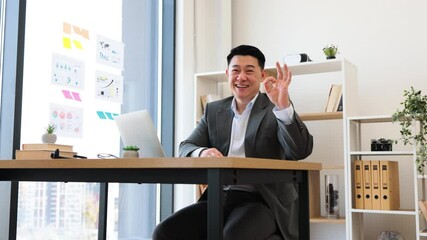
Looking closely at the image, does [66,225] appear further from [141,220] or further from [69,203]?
[141,220]

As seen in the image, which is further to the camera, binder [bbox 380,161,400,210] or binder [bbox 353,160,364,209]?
binder [bbox 353,160,364,209]

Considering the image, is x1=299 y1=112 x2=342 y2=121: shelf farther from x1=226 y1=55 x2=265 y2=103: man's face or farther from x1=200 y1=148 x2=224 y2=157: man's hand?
x1=200 y1=148 x2=224 y2=157: man's hand

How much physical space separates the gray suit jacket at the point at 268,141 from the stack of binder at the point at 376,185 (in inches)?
45.8

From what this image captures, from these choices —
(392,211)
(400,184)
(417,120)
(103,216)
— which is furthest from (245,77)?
(400,184)

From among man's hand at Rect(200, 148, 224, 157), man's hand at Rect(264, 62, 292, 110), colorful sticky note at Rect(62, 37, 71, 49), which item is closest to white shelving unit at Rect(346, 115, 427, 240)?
man's hand at Rect(264, 62, 292, 110)

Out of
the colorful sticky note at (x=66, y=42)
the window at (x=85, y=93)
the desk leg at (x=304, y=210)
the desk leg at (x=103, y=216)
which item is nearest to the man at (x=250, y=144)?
the desk leg at (x=304, y=210)

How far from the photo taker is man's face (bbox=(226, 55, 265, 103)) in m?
2.56

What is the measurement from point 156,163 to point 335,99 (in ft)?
7.65

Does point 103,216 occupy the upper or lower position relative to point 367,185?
lower

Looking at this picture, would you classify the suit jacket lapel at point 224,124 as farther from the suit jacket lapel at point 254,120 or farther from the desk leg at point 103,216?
the desk leg at point 103,216

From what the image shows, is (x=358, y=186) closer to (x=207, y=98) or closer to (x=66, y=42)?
(x=207, y=98)

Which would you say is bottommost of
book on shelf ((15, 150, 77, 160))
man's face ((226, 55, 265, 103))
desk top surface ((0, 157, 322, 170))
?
desk top surface ((0, 157, 322, 170))

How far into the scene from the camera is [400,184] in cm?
368

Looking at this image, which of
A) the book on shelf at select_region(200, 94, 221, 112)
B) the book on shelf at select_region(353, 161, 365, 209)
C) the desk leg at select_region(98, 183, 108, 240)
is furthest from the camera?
the book on shelf at select_region(200, 94, 221, 112)
